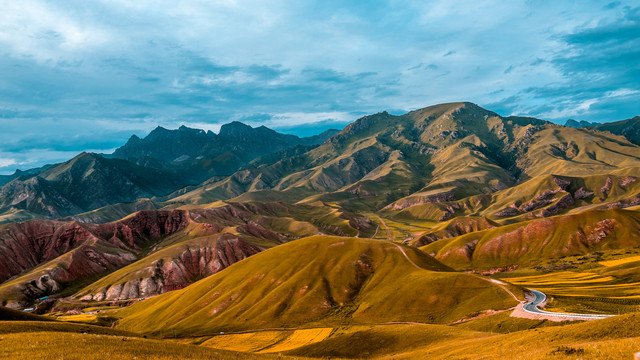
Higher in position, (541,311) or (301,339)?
(541,311)

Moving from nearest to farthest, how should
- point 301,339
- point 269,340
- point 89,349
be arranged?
point 89,349 < point 301,339 < point 269,340

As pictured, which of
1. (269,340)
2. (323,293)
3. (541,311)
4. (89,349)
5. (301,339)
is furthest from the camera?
(323,293)

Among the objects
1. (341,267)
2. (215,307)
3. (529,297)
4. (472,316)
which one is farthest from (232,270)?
(529,297)

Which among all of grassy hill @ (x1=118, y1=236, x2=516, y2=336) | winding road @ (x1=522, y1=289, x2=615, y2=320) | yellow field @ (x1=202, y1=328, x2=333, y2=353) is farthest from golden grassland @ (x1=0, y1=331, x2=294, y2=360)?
grassy hill @ (x1=118, y1=236, x2=516, y2=336)

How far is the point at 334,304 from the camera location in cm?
12225

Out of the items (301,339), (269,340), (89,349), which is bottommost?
(269,340)

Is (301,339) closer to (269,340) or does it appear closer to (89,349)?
(269,340)

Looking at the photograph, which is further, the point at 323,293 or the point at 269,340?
the point at 323,293

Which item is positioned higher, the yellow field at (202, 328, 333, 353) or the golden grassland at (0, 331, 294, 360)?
the golden grassland at (0, 331, 294, 360)

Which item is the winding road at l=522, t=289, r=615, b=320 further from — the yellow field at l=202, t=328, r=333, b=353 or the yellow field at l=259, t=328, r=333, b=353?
the yellow field at l=202, t=328, r=333, b=353

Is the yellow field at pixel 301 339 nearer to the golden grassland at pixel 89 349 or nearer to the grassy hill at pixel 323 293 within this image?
the grassy hill at pixel 323 293

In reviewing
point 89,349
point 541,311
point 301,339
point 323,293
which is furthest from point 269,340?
point 89,349

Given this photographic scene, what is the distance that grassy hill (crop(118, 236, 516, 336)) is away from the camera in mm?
105312

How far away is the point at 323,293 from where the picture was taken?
127m
